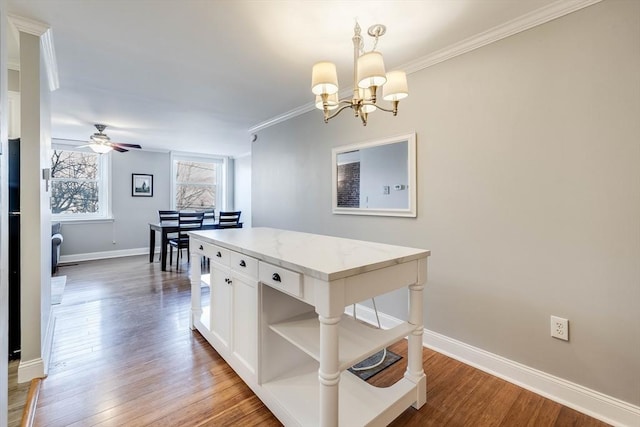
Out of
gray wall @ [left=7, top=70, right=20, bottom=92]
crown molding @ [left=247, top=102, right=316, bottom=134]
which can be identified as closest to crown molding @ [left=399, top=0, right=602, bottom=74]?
crown molding @ [left=247, top=102, right=316, bottom=134]

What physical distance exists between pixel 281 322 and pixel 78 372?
4.76 feet

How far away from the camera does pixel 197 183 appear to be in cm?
696

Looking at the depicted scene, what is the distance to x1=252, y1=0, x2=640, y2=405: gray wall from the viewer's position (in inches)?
58.5

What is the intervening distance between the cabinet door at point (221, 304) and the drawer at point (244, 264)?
141 millimetres

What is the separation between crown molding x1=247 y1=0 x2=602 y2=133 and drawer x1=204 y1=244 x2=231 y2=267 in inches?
78.0

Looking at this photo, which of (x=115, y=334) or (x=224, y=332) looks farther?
(x=115, y=334)

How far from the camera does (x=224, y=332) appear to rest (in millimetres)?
2051

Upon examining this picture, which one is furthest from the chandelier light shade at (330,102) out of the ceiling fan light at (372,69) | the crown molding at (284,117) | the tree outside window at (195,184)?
the tree outside window at (195,184)

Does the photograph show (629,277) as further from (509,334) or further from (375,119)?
(375,119)

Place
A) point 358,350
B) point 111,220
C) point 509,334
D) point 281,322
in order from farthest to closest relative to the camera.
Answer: point 111,220
point 509,334
point 281,322
point 358,350

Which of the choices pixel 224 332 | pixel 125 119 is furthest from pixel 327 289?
pixel 125 119

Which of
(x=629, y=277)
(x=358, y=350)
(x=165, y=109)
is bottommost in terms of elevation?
(x=358, y=350)

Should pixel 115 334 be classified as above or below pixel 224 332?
→ below

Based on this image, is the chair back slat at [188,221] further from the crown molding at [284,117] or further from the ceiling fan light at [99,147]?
the crown molding at [284,117]
